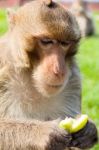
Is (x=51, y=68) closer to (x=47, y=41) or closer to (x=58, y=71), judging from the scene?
(x=58, y=71)

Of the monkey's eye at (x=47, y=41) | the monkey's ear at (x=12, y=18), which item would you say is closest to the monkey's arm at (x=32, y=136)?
the monkey's eye at (x=47, y=41)

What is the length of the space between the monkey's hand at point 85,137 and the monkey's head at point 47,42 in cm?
37

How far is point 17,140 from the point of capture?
4.56 meters

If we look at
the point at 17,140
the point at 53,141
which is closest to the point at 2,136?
the point at 17,140

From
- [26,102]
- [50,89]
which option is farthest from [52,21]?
[26,102]

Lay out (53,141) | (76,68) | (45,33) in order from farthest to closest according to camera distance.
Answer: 1. (76,68)
2. (45,33)
3. (53,141)

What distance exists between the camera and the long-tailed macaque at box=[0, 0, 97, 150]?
4.54 meters

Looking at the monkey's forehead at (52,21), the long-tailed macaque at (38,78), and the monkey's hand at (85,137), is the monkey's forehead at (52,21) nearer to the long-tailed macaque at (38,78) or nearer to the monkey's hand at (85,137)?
the long-tailed macaque at (38,78)

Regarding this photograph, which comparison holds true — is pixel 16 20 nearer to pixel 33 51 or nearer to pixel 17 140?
pixel 33 51

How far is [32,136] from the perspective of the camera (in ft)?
14.8

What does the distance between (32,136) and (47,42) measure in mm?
743

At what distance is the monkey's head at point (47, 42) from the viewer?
182 inches

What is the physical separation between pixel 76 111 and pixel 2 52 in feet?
2.86

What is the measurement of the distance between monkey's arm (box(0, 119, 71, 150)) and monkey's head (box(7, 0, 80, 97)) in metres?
0.33
